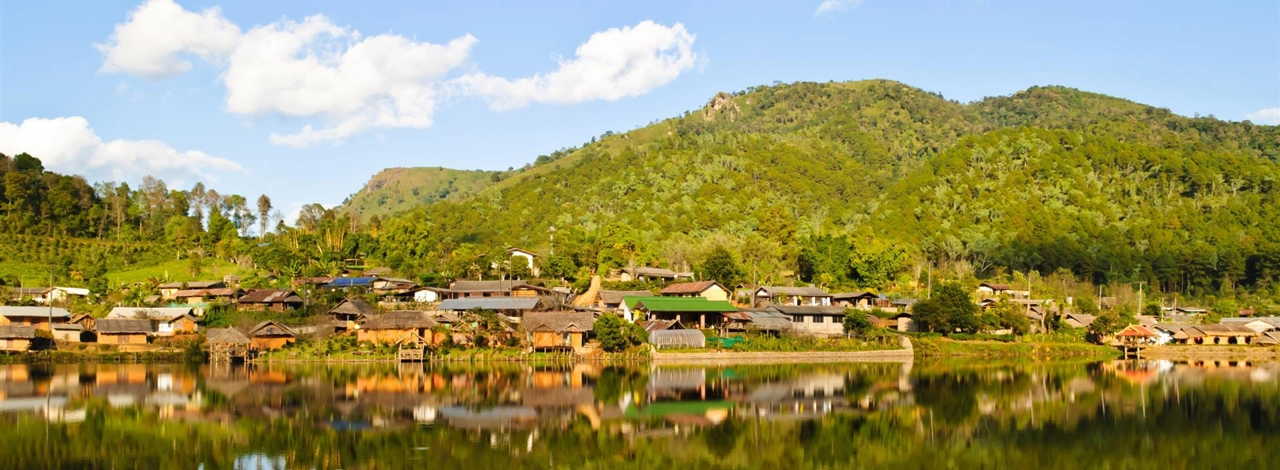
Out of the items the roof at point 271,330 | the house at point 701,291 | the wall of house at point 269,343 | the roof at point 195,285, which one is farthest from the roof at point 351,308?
the house at point 701,291

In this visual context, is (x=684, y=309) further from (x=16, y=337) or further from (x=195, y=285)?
(x=16, y=337)

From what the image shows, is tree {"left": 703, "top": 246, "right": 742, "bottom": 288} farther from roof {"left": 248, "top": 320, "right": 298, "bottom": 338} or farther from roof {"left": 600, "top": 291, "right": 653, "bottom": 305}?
roof {"left": 248, "top": 320, "right": 298, "bottom": 338}

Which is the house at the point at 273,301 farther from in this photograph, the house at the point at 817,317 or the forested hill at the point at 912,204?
the house at the point at 817,317

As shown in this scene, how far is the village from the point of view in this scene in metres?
45.8

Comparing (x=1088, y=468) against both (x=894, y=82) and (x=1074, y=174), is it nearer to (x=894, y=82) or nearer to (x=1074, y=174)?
(x=1074, y=174)

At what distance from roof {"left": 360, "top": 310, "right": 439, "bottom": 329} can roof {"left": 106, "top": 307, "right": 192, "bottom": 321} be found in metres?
10.9

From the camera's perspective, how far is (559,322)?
45.9m

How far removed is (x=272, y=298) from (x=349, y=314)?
Result: 239 inches

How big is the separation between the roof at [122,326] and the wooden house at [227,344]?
12.7ft

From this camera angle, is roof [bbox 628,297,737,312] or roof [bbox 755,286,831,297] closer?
roof [bbox 628,297,737,312]

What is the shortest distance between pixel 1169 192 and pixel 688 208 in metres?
50.3

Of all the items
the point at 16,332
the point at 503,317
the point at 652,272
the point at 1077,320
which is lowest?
the point at 1077,320

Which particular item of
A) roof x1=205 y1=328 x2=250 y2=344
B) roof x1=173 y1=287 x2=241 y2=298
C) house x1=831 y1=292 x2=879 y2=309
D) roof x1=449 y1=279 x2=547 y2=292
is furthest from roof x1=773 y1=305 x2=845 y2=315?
roof x1=173 y1=287 x2=241 y2=298

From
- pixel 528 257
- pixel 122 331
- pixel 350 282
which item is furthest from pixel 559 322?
pixel 528 257
